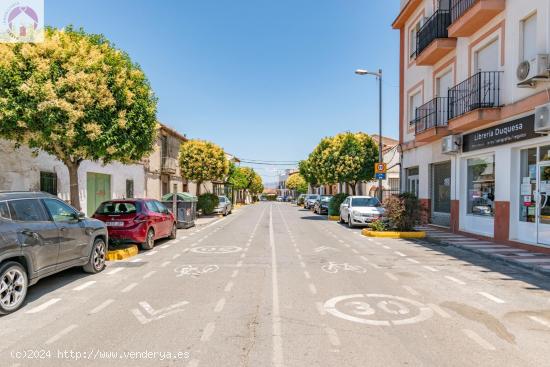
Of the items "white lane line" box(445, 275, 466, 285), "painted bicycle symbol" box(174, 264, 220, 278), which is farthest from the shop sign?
"painted bicycle symbol" box(174, 264, 220, 278)

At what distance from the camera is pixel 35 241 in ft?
19.4

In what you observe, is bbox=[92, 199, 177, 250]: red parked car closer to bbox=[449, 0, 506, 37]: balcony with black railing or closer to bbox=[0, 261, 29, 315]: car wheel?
bbox=[0, 261, 29, 315]: car wheel

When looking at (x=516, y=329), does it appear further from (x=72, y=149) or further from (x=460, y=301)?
(x=72, y=149)

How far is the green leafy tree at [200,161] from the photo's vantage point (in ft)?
92.2

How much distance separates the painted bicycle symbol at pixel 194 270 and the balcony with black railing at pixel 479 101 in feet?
32.5

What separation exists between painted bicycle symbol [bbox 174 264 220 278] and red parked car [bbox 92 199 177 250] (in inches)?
109

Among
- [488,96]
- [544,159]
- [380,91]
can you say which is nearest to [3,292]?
[544,159]

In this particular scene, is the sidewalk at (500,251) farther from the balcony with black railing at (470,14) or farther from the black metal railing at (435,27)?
the black metal railing at (435,27)

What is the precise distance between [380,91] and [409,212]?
8.97 m

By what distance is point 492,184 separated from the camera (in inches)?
512

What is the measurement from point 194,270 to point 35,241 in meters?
→ 3.24

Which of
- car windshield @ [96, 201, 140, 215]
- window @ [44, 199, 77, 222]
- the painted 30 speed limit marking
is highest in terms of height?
window @ [44, 199, 77, 222]

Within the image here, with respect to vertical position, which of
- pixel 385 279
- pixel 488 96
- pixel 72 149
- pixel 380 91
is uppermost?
pixel 380 91

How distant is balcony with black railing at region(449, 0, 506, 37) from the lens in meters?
12.1
